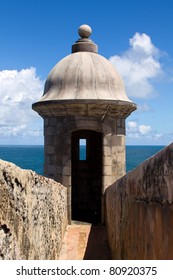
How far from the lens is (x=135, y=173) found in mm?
2848

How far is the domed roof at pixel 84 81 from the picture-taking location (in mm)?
8508

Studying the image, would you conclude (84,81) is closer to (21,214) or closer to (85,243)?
(85,243)

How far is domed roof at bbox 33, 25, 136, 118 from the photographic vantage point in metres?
8.51

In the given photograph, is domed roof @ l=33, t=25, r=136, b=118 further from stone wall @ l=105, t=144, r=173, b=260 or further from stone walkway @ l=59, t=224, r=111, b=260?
stone wall @ l=105, t=144, r=173, b=260

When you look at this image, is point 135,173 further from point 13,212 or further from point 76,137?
point 76,137

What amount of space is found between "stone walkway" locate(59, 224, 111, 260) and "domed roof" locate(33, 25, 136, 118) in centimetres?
283

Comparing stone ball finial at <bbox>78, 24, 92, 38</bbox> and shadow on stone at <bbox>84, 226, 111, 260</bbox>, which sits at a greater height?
stone ball finial at <bbox>78, 24, 92, 38</bbox>

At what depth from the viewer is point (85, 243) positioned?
739 centimetres

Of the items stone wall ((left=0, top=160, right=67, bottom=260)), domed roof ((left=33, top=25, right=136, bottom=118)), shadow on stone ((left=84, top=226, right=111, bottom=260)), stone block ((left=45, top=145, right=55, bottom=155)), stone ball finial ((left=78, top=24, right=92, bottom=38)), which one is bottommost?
shadow on stone ((left=84, top=226, right=111, bottom=260))

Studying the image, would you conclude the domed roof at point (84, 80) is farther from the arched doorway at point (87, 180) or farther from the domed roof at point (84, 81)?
the arched doorway at point (87, 180)

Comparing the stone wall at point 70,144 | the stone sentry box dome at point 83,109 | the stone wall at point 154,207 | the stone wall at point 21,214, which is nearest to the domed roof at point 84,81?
the stone sentry box dome at point 83,109

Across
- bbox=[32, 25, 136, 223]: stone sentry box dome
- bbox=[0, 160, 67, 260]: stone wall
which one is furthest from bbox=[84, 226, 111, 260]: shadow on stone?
bbox=[0, 160, 67, 260]: stone wall

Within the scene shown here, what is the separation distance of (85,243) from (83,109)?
2.87 meters

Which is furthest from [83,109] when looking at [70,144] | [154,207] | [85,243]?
[154,207]
